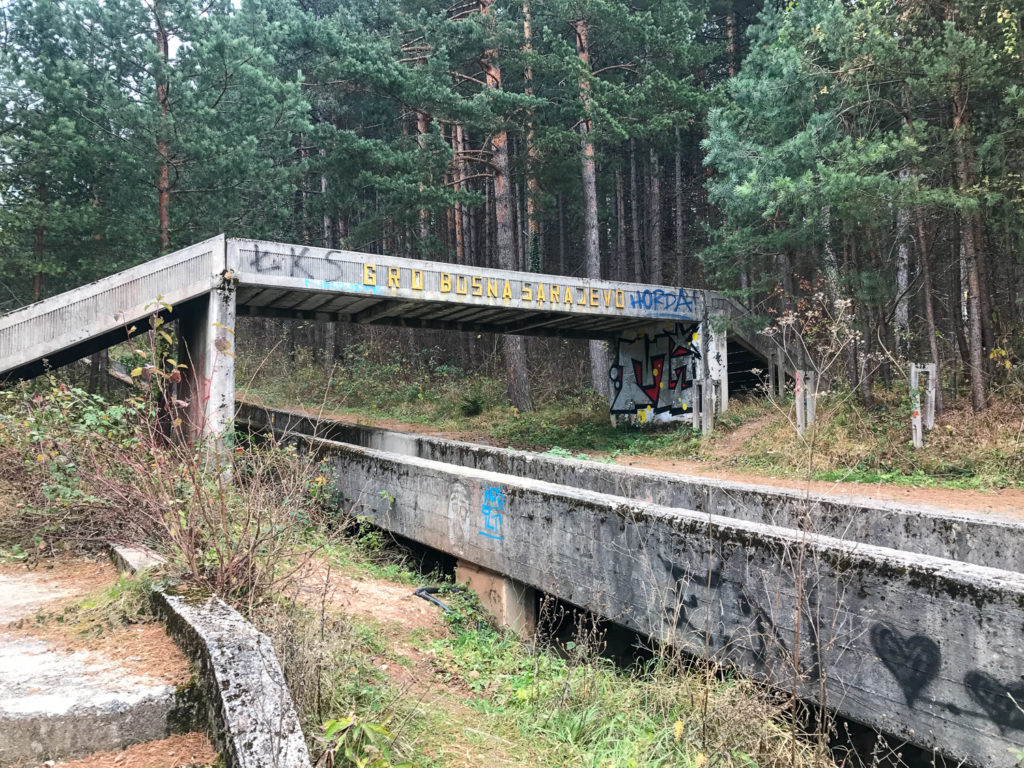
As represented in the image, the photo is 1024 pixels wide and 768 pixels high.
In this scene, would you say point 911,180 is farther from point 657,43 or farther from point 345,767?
point 345,767

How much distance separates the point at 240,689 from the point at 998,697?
3.58 m

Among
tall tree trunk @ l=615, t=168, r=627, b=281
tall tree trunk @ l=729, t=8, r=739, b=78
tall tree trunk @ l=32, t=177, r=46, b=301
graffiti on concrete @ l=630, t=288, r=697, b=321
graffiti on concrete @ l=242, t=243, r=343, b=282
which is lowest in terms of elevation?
graffiti on concrete @ l=630, t=288, r=697, b=321

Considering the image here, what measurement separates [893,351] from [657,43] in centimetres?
960

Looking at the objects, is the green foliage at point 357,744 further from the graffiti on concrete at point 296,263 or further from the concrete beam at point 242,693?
the graffiti on concrete at point 296,263

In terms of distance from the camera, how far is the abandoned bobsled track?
11.6 ft

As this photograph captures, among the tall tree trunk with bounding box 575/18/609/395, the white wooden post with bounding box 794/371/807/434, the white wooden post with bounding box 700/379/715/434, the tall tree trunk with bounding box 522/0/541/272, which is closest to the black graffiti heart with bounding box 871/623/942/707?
the white wooden post with bounding box 794/371/807/434

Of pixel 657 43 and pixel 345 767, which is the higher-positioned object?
pixel 657 43

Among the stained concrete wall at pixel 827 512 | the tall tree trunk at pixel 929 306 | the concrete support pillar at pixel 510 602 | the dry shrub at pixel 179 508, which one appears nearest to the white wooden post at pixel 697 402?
the tall tree trunk at pixel 929 306

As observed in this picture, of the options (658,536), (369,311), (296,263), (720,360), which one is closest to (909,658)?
(658,536)

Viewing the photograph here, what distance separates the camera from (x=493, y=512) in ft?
23.2

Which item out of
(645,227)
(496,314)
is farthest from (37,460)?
(645,227)

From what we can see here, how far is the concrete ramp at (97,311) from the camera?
9453 millimetres

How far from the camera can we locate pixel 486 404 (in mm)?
21031

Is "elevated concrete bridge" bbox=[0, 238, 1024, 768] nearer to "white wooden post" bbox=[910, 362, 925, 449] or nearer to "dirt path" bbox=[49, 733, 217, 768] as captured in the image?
"dirt path" bbox=[49, 733, 217, 768]
